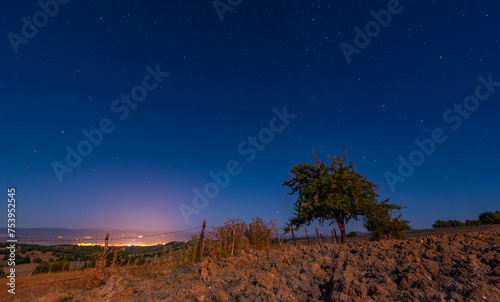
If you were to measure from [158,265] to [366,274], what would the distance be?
904 centimetres

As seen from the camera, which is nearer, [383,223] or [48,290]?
[48,290]

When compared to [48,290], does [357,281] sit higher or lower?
higher

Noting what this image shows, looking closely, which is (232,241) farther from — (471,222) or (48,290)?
(471,222)

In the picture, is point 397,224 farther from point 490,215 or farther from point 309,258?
point 490,215

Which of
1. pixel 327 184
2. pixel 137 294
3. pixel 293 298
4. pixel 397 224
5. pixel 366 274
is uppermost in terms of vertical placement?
pixel 327 184

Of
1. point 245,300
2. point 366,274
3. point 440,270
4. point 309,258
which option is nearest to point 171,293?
point 245,300

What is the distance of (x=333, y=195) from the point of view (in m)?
17.0

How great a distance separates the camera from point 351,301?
405cm

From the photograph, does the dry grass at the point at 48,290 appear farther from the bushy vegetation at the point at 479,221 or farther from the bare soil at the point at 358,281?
the bushy vegetation at the point at 479,221

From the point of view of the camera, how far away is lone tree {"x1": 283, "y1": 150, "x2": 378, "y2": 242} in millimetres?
16891

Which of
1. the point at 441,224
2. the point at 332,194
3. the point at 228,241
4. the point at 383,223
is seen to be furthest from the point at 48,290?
the point at 441,224

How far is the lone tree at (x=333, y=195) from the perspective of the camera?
665 inches

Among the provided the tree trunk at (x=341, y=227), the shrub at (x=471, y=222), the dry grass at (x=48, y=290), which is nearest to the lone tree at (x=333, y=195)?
the tree trunk at (x=341, y=227)

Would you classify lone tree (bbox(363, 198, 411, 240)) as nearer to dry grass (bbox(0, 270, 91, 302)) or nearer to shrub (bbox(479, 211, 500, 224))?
dry grass (bbox(0, 270, 91, 302))
